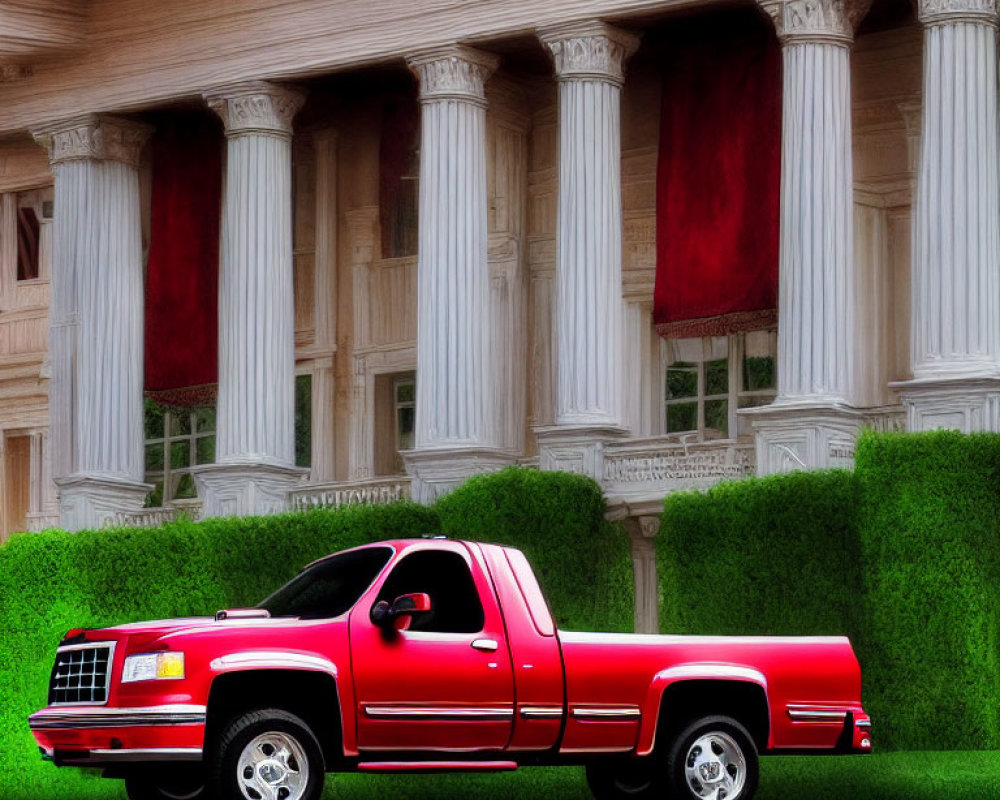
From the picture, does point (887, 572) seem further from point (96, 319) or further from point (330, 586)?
point (96, 319)

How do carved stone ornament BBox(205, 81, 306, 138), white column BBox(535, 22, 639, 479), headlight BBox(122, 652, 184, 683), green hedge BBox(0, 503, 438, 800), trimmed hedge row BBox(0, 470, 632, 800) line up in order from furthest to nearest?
carved stone ornament BBox(205, 81, 306, 138) → white column BBox(535, 22, 639, 479) → green hedge BBox(0, 503, 438, 800) → trimmed hedge row BBox(0, 470, 632, 800) → headlight BBox(122, 652, 184, 683)

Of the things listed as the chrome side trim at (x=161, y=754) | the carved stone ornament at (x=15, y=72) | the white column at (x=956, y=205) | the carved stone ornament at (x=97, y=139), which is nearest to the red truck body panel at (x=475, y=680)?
the chrome side trim at (x=161, y=754)

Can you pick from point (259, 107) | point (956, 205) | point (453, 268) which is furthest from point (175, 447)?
point (956, 205)

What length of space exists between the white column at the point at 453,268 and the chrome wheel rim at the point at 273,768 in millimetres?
20132

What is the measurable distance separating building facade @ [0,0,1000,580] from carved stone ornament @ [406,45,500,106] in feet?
0.16

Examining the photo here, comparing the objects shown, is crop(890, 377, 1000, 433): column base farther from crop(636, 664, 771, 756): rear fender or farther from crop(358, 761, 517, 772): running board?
crop(358, 761, 517, 772): running board

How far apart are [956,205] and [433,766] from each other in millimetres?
17871

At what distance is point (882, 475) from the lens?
33.5 metres

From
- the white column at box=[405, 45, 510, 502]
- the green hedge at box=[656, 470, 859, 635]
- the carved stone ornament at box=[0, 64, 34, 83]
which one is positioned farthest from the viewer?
the carved stone ornament at box=[0, 64, 34, 83]

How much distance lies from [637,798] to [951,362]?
14.7m

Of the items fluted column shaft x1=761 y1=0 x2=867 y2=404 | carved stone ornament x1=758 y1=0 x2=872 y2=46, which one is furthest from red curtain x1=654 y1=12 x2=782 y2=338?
carved stone ornament x1=758 y1=0 x2=872 y2=46

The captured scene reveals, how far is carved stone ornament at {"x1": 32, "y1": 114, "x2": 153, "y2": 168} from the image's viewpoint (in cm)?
4772

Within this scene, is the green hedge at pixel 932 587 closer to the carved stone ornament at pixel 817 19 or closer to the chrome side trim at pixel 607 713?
the carved stone ornament at pixel 817 19

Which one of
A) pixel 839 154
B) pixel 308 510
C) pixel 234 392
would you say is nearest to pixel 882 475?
pixel 839 154
